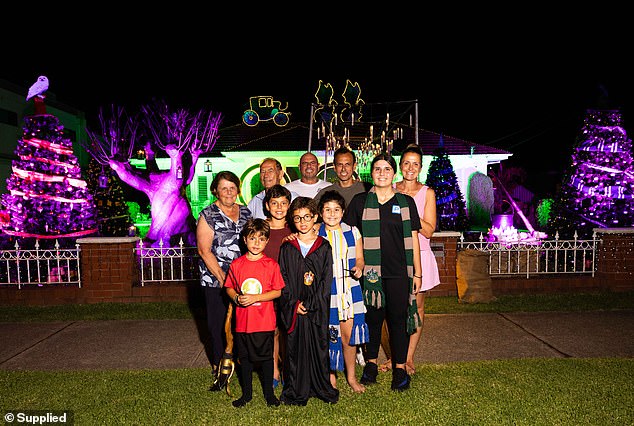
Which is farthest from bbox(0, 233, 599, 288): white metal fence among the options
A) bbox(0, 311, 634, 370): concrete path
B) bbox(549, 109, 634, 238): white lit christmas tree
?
bbox(549, 109, 634, 238): white lit christmas tree

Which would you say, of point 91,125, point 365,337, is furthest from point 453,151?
point 91,125

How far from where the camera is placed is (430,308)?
256 inches

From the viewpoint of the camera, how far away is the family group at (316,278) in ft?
11.5

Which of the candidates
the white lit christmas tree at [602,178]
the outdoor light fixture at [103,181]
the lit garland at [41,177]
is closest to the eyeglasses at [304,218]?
the white lit christmas tree at [602,178]

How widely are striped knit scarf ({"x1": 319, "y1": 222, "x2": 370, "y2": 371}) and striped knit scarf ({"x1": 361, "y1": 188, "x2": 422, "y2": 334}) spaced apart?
121mm

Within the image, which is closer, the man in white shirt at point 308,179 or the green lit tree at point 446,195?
the man in white shirt at point 308,179

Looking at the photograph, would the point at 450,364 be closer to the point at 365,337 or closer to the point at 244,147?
the point at 365,337

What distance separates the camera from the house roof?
1789cm

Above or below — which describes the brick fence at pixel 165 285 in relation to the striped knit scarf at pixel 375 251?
below

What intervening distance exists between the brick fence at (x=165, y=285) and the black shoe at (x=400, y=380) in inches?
127

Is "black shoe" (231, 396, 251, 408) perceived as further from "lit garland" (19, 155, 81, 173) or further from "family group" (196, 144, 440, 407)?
"lit garland" (19, 155, 81, 173)

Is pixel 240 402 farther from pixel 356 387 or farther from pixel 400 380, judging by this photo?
pixel 400 380

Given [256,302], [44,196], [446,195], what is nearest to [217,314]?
[256,302]

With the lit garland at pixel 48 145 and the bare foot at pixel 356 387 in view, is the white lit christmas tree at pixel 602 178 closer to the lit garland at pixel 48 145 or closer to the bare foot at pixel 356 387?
the bare foot at pixel 356 387
